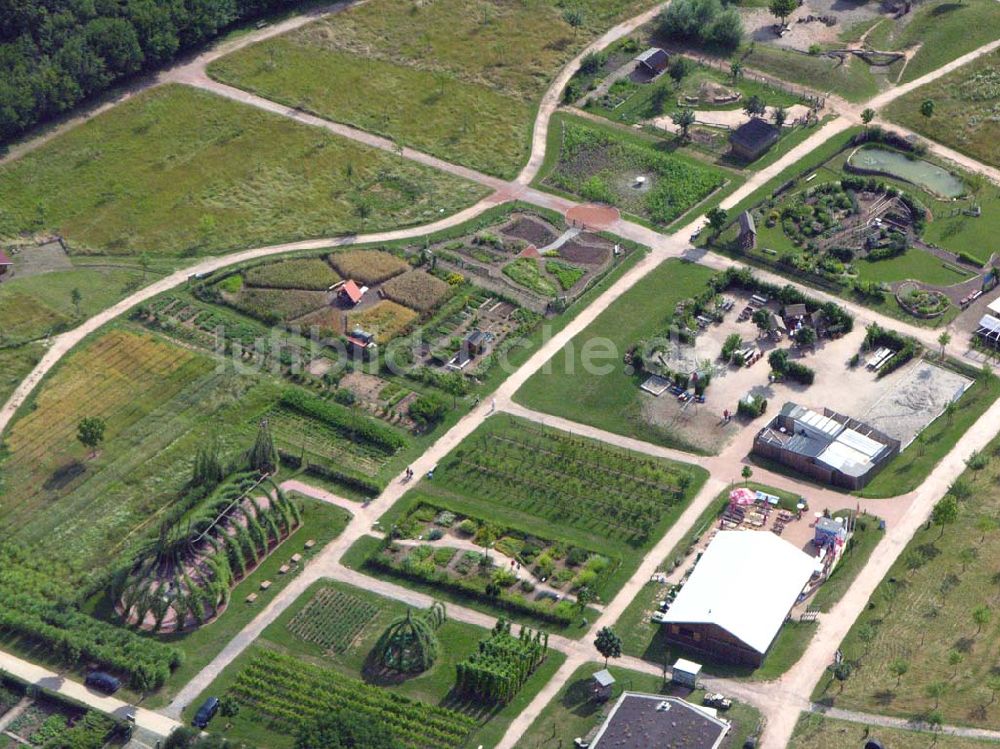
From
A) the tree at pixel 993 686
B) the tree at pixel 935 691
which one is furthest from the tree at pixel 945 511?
the tree at pixel 935 691

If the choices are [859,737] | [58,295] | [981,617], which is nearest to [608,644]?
[859,737]

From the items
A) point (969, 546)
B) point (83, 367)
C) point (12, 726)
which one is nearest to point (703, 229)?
point (969, 546)

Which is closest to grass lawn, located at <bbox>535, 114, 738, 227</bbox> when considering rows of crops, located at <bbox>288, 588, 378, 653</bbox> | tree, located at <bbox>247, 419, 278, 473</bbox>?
tree, located at <bbox>247, 419, 278, 473</bbox>

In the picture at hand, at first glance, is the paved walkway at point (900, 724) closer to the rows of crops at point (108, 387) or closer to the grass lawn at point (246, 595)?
the grass lawn at point (246, 595)

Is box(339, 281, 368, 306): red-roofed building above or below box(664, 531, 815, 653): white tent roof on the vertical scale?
above

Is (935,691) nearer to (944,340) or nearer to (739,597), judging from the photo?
(739,597)

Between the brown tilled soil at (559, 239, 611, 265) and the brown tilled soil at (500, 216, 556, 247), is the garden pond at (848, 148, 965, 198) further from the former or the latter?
the brown tilled soil at (500, 216, 556, 247)
